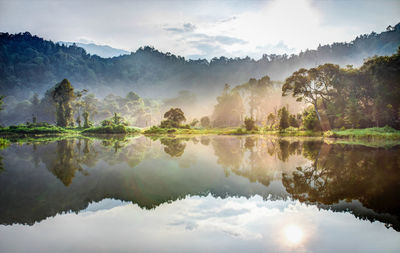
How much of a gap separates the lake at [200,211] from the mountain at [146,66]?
134m

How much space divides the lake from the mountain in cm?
13374

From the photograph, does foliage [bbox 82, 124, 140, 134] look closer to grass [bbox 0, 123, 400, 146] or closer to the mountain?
grass [bbox 0, 123, 400, 146]

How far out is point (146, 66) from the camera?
586ft

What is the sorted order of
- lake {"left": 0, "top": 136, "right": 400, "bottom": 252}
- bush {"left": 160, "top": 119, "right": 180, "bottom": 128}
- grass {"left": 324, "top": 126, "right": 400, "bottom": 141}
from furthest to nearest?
bush {"left": 160, "top": 119, "right": 180, "bottom": 128}, grass {"left": 324, "top": 126, "right": 400, "bottom": 141}, lake {"left": 0, "top": 136, "right": 400, "bottom": 252}

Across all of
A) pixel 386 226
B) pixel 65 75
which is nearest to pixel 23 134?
pixel 386 226

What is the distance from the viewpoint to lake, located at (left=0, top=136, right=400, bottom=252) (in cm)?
311

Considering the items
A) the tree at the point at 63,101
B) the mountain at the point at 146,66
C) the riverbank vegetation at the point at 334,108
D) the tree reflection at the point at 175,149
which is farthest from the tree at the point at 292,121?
the mountain at the point at 146,66

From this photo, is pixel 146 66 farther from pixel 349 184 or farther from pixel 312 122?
pixel 349 184

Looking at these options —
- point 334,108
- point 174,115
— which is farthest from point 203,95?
point 334,108

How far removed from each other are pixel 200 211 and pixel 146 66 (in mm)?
186272

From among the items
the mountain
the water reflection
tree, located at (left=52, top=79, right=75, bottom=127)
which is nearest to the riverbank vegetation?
tree, located at (left=52, top=79, right=75, bottom=127)

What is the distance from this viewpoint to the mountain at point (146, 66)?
123 metres

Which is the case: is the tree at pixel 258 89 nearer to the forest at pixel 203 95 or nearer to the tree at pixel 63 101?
the forest at pixel 203 95

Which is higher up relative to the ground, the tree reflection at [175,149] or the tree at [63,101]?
the tree at [63,101]
